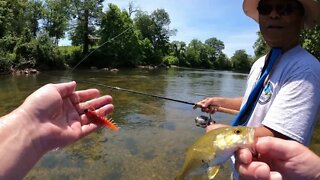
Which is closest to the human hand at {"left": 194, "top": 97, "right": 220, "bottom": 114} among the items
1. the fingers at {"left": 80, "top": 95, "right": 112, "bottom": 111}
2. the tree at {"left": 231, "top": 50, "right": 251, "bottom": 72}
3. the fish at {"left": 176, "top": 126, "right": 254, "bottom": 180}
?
the fingers at {"left": 80, "top": 95, "right": 112, "bottom": 111}

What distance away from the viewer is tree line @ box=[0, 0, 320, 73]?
41094 millimetres

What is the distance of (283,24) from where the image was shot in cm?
345

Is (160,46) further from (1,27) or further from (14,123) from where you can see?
(14,123)

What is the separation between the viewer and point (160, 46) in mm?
96062

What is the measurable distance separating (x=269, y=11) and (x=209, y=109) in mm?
2052

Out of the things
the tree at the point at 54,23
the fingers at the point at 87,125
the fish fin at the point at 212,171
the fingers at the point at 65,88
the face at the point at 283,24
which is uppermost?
the tree at the point at 54,23

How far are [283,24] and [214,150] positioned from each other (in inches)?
68.1

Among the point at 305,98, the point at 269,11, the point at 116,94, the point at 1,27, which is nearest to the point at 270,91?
the point at 305,98

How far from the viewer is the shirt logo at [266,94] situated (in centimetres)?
313

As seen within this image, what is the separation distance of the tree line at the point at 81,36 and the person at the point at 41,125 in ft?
64.7

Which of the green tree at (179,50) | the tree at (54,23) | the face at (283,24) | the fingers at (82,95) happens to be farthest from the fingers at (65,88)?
the green tree at (179,50)

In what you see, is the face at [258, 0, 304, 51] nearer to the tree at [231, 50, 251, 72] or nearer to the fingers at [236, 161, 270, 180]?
the fingers at [236, 161, 270, 180]

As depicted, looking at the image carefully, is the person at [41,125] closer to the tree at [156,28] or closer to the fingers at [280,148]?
the fingers at [280,148]

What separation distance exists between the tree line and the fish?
1986 centimetres
